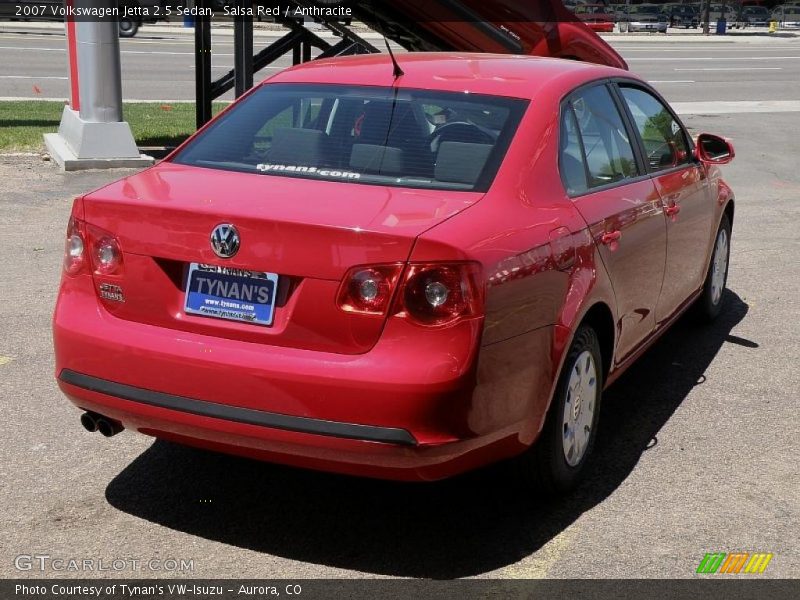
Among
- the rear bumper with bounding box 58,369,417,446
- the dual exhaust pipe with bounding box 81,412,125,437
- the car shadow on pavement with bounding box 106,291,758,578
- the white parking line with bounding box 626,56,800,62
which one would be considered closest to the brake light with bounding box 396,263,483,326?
the rear bumper with bounding box 58,369,417,446

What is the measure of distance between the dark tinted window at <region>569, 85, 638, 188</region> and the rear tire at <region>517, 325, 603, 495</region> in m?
0.74

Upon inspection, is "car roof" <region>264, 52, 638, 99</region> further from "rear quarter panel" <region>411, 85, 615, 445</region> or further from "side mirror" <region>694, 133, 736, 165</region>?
"side mirror" <region>694, 133, 736, 165</region>

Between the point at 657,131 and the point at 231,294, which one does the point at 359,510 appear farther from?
the point at 657,131

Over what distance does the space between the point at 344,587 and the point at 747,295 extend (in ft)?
16.6

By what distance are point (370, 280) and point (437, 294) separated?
0.21 meters

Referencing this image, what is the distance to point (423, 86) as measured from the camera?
4.63 meters

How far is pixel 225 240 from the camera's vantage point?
3670mm

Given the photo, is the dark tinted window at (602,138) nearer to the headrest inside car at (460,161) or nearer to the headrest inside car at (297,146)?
the headrest inside car at (460,161)

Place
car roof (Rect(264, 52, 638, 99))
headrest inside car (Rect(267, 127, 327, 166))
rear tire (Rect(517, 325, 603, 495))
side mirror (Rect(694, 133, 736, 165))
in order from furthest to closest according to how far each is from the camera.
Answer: side mirror (Rect(694, 133, 736, 165)), car roof (Rect(264, 52, 638, 99)), headrest inside car (Rect(267, 127, 327, 166)), rear tire (Rect(517, 325, 603, 495))

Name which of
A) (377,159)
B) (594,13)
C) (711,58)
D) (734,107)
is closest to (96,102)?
(377,159)

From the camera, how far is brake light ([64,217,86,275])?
4004 millimetres

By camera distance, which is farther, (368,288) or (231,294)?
(231,294)

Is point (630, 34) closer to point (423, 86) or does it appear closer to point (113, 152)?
point (113, 152)

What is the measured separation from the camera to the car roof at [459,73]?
4609mm
